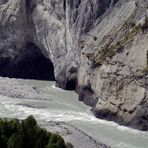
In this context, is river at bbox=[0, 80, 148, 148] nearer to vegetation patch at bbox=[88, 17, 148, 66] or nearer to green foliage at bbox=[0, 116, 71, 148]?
vegetation patch at bbox=[88, 17, 148, 66]

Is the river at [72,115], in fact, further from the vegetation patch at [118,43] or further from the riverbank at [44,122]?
the vegetation patch at [118,43]

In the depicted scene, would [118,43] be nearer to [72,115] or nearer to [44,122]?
[72,115]

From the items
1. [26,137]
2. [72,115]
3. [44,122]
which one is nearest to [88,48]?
[72,115]

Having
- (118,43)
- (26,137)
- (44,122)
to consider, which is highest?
(118,43)

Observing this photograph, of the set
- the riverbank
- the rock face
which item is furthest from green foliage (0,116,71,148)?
the rock face

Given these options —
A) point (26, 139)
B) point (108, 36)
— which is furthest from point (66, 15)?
point (26, 139)

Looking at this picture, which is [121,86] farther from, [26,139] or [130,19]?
[26,139]
